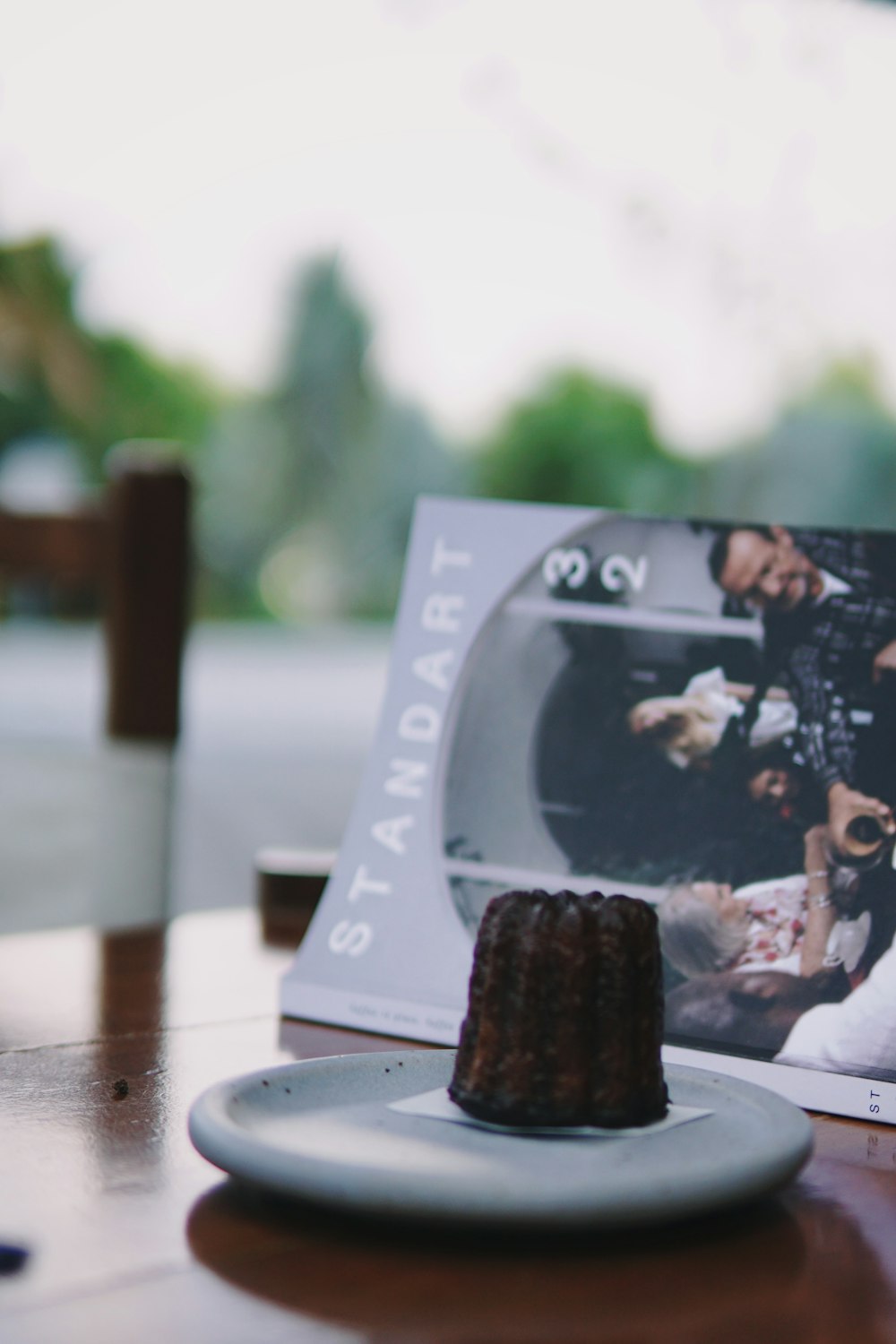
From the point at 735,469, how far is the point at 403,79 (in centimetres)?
298

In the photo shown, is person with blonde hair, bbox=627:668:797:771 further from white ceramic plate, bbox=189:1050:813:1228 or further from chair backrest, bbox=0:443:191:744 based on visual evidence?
chair backrest, bbox=0:443:191:744

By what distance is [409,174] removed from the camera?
25.1ft

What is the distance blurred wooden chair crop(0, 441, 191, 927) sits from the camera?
165 centimetres

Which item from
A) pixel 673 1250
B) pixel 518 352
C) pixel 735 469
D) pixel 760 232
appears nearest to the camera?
pixel 673 1250

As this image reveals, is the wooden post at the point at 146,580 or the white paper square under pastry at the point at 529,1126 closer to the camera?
the white paper square under pastry at the point at 529,1126

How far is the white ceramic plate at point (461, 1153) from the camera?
1.52 ft

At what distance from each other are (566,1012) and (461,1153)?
0.06 m

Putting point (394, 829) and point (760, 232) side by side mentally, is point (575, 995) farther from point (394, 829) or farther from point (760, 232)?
point (760, 232)

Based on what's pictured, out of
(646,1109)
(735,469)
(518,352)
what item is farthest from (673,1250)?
(518,352)

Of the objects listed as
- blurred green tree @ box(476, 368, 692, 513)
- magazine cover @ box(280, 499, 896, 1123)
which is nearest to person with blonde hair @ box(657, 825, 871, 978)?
magazine cover @ box(280, 499, 896, 1123)

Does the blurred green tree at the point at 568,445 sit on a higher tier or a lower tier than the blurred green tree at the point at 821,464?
higher

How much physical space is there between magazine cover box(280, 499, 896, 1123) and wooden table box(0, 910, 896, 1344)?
72 millimetres

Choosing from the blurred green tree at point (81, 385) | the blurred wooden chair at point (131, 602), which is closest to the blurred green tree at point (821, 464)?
the blurred wooden chair at point (131, 602)

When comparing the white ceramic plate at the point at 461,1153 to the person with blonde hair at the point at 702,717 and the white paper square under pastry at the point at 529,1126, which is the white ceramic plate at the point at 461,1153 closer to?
the white paper square under pastry at the point at 529,1126
